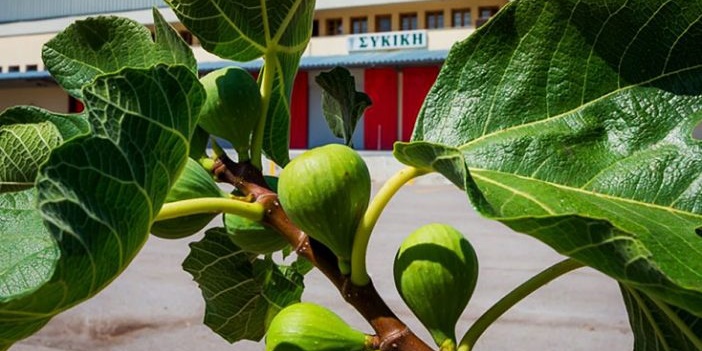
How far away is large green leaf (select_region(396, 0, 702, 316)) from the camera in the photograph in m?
0.34

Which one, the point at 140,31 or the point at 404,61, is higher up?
the point at 140,31

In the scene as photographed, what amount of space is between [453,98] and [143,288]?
3635 mm

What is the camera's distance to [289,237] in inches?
15.4

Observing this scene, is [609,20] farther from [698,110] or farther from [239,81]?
[239,81]

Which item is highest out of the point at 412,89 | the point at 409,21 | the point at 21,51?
the point at 409,21

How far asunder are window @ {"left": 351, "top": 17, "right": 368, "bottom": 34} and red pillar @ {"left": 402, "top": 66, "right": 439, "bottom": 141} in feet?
4.52

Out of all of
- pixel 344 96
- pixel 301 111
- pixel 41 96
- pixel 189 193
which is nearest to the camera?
pixel 189 193

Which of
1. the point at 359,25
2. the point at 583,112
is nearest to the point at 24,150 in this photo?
the point at 583,112

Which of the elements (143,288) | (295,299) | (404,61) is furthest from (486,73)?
(404,61)

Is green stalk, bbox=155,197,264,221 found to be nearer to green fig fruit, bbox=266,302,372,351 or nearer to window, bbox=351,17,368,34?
green fig fruit, bbox=266,302,372,351

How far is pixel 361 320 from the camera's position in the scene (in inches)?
128

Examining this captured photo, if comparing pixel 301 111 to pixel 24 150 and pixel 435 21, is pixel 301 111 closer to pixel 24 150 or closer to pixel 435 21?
pixel 435 21

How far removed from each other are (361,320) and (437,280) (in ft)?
9.67

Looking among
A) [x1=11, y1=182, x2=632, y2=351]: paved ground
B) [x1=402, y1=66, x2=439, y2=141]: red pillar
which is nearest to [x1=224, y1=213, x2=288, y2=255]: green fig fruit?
[x1=11, y1=182, x2=632, y2=351]: paved ground
